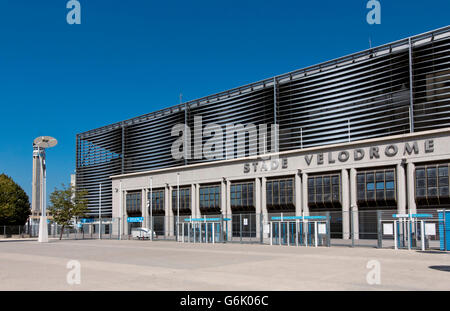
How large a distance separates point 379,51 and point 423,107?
8761mm

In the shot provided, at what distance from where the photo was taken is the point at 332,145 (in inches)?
1780

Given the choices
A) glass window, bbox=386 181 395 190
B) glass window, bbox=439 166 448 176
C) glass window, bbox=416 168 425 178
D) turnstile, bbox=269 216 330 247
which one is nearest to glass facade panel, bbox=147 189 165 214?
turnstile, bbox=269 216 330 247

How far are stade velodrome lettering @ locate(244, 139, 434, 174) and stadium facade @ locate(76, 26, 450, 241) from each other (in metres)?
0.09

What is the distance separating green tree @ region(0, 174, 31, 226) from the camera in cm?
6512

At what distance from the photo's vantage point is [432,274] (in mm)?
15141

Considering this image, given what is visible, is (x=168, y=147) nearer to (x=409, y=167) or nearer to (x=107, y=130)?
(x=107, y=130)

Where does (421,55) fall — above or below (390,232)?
above

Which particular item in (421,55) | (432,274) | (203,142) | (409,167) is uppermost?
(421,55)

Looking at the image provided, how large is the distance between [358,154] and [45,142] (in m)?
30.8

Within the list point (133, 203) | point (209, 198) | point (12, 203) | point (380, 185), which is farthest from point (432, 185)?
point (12, 203)

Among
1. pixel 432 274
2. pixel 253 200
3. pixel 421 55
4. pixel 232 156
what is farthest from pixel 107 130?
pixel 432 274
